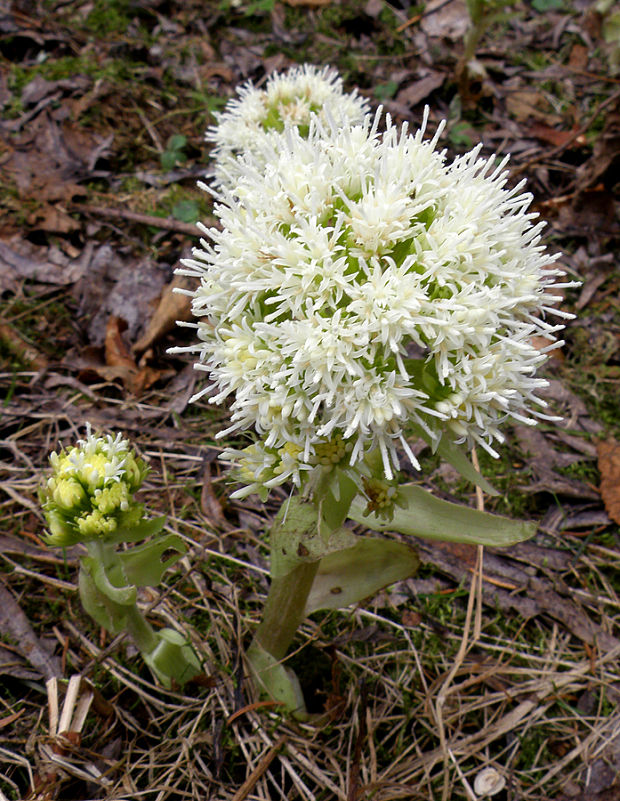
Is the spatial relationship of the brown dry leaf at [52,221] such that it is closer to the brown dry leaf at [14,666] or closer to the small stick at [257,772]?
the brown dry leaf at [14,666]

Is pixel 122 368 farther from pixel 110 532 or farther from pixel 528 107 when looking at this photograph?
pixel 528 107

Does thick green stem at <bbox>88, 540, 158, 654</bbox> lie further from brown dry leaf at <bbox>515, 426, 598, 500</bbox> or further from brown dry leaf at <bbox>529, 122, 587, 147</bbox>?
brown dry leaf at <bbox>529, 122, 587, 147</bbox>

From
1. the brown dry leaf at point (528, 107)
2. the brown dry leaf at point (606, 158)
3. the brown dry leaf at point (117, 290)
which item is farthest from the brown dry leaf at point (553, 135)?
the brown dry leaf at point (117, 290)

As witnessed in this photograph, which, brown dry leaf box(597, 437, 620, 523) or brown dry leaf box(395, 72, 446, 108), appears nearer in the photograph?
brown dry leaf box(597, 437, 620, 523)

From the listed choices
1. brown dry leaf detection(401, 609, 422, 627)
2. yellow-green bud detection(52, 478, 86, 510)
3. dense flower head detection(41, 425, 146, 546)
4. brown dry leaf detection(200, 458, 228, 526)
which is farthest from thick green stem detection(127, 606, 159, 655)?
brown dry leaf detection(401, 609, 422, 627)

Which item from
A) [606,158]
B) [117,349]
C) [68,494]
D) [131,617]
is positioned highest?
[606,158]

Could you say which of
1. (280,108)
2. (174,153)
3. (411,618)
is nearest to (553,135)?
(280,108)
